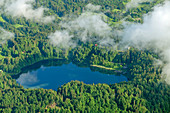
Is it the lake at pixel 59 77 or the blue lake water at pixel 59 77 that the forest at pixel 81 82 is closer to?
the lake at pixel 59 77

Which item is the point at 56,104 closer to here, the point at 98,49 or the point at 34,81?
the point at 34,81

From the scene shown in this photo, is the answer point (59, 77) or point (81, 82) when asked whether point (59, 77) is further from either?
point (81, 82)

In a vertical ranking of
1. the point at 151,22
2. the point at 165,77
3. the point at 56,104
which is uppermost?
the point at 151,22

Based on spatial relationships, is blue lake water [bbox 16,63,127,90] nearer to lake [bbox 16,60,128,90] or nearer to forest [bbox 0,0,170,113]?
lake [bbox 16,60,128,90]

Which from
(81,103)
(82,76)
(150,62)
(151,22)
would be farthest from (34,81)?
(151,22)

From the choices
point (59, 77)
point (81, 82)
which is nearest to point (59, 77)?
point (59, 77)

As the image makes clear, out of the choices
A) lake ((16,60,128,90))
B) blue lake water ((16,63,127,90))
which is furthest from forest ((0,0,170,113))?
blue lake water ((16,63,127,90))

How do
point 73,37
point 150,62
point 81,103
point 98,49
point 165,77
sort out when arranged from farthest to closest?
1. point 73,37
2. point 98,49
3. point 150,62
4. point 165,77
5. point 81,103
